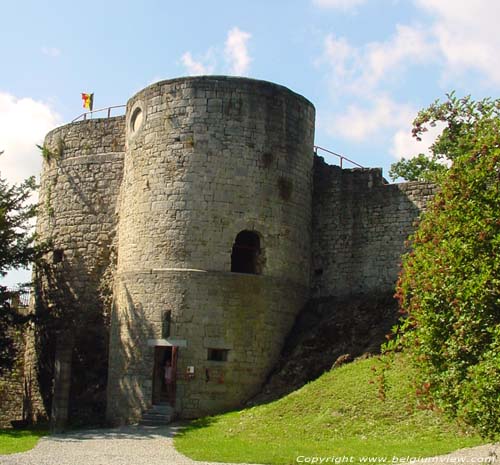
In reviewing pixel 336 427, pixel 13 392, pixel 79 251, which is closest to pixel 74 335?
pixel 79 251

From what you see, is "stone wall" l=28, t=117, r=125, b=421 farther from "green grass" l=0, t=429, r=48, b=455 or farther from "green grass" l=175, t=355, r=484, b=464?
"green grass" l=175, t=355, r=484, b=464

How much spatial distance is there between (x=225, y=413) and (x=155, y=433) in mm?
2083

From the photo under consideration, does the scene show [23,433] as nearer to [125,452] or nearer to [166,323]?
[166,323]

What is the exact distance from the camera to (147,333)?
2106 centimetres

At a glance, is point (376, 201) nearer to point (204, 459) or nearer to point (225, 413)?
point (225, 413)

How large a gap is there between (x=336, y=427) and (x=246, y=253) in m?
7.18

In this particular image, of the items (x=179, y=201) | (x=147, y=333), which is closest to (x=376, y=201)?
(x=179, y=201)


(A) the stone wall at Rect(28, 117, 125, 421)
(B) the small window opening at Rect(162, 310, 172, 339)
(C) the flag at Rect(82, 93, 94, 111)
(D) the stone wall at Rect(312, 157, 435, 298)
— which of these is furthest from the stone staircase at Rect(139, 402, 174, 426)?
(C) the flag at Rect(82, 93, 94, 111)

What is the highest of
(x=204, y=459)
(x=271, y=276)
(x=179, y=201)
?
(x=179, y=201)

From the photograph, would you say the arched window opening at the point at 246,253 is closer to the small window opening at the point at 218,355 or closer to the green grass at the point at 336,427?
the small window opening at the point at 218,355

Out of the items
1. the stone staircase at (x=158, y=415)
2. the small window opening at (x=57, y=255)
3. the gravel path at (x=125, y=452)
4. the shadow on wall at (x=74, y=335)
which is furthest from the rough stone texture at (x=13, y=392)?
the stone staircase at (x=158, y=415)

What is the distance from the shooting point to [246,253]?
2275 centimetres

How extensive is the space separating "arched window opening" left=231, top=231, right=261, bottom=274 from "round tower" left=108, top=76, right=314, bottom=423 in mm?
31

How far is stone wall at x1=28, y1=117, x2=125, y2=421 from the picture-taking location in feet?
78.6
